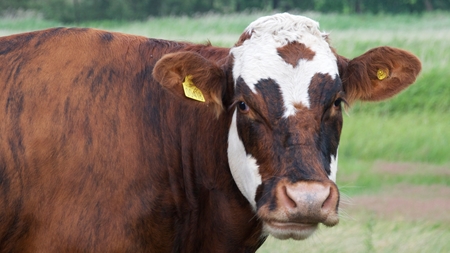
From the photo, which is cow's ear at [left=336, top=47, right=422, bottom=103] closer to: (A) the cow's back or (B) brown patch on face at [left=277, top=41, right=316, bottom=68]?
(B) brown patch on face at [left=277, top=41, right=316, bottom=68]

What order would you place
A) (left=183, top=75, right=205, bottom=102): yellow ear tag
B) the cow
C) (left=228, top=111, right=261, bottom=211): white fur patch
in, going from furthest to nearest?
(left=183, top=75, right=205, bottom=102): yellow ear tag < (left=228, top=111, right=261, bottom=211): white fur patch < the cow

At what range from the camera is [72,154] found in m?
4.67

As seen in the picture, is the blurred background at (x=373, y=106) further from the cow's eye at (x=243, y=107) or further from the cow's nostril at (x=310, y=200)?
the cow's eye at (x=243, y=107)

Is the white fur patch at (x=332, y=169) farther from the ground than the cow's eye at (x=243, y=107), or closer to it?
closer to it

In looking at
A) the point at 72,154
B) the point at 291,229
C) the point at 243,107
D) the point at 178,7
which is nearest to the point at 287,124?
the point at 243,107

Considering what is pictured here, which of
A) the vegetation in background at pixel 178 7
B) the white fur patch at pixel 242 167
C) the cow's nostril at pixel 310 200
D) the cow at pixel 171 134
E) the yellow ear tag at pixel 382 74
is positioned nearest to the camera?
the cow's nostril at pixel 310 200

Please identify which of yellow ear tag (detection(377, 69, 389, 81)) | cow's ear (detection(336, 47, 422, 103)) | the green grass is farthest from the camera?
the green grass

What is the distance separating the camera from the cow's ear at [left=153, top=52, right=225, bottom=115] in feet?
15.3

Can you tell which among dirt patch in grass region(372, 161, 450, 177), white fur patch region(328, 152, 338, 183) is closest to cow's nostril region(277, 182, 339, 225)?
white fur patch region(328, 152, 338, 183)

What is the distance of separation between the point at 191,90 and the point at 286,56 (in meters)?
0.66

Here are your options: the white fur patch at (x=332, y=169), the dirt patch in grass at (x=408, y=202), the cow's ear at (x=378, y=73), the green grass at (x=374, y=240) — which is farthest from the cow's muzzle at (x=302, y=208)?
the dirt patch in grass at (x=408, y=202)

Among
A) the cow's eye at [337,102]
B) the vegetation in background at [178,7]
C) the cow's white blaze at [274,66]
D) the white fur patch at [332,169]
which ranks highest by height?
the cow's white blaze at [274,66]

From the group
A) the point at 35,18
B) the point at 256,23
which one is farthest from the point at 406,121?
the point at 35,18

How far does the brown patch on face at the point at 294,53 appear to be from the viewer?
4613mm
